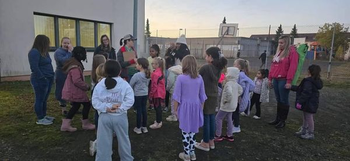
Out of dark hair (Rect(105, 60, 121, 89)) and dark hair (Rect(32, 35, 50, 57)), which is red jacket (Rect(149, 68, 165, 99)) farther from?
dark hair (Rect(32, 35, 50, 57))

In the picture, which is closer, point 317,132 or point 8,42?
point 317,132

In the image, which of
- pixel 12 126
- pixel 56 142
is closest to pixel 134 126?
pixel 56 142

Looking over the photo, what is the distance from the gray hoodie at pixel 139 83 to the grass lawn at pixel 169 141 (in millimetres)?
811

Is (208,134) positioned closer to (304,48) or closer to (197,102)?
(197,102)

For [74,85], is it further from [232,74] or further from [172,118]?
[232,74]

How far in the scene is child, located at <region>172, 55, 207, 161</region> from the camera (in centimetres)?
323

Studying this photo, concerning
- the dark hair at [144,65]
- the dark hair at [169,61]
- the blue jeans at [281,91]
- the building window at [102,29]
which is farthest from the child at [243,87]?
the building window at [102,29]

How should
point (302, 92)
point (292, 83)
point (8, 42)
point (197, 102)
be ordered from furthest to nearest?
point (8, 42) < point (292, 83) < point (302, 92) < point (197, 102)

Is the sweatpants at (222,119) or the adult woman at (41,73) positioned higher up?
the adult woman at (41,73)

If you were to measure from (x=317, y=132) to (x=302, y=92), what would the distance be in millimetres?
1106

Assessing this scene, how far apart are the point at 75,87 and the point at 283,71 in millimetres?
3962

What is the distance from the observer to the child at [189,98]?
10.6 ft

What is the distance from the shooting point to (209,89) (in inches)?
139

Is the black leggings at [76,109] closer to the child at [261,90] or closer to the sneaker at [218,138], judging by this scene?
the sneaker at [218,138]
